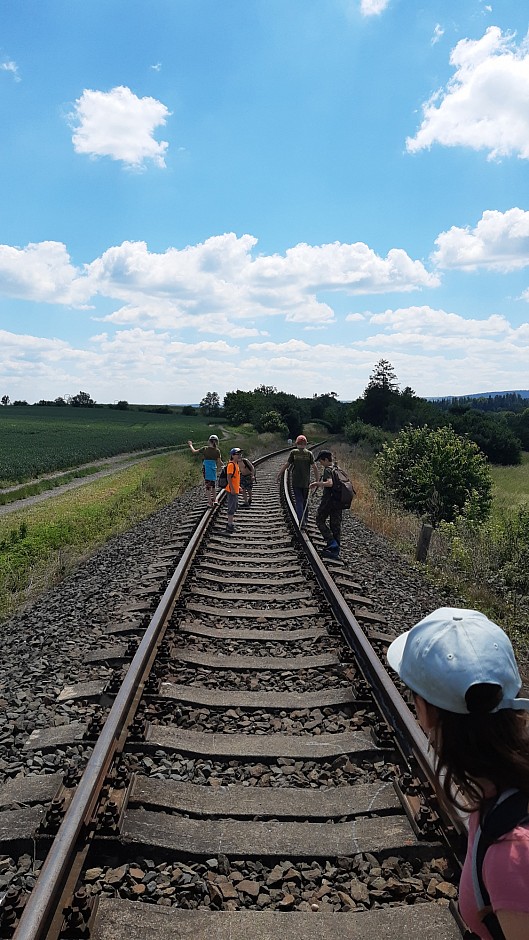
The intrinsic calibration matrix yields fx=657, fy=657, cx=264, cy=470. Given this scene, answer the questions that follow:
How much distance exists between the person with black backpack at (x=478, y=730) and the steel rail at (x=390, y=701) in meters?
0.53

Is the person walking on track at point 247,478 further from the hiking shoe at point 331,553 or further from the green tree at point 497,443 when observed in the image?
the green tree at point 497,443

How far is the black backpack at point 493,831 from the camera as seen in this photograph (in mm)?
1436

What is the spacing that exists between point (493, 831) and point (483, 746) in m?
0.18

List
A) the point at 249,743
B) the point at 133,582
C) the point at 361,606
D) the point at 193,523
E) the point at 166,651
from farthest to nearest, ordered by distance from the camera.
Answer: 1. the point at 193,523
2. the point at 133,582
3. the point at 361,606
4. the point at 166,651
5. the point at 249,743

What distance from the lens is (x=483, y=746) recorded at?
5.12ft

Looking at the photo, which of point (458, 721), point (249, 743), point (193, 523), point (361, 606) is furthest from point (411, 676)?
point (193, 523)

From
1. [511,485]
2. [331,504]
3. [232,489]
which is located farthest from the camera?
[511,485]

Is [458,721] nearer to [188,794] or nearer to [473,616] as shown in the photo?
[473,616]

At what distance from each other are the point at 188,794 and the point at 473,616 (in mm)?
2418

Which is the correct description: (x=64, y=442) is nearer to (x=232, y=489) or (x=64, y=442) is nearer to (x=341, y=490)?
(x=232, y=489)

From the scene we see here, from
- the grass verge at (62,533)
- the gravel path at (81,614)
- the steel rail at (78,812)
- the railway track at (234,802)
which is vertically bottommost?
the grass verge at (62,533)

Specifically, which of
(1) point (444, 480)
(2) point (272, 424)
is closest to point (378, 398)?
(2) point (272, 424)

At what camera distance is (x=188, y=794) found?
346 centimetres

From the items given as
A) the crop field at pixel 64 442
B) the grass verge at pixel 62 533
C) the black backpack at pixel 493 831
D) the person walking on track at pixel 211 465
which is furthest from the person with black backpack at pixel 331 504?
the crop field at pixel 64 442
